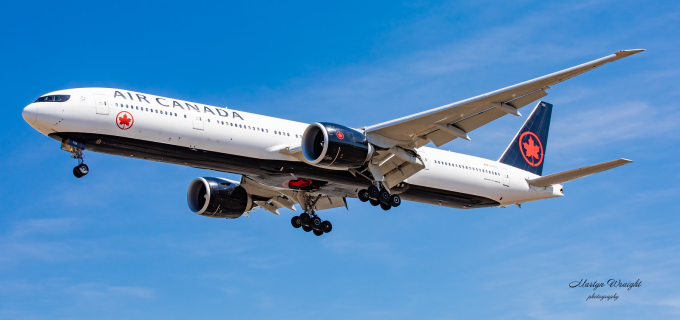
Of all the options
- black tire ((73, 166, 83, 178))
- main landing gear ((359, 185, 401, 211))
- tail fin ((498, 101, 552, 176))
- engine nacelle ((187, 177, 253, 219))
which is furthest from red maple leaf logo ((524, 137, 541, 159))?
black tire ((73, 166, 83, 178))

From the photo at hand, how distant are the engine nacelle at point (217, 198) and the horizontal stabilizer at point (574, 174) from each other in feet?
53.5

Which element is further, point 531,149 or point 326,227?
point 531,149

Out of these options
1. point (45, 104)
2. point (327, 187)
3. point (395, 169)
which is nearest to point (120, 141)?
point (45, 104)

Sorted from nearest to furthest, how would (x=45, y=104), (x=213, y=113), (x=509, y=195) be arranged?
(x=45, y=104), (x=213, y=113), (x=509, y=195)

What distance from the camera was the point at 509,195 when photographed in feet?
132

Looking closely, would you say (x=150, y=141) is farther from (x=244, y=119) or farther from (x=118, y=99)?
(x=244, y=119)

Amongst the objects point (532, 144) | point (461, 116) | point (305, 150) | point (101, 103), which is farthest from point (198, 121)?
point (532, 144)

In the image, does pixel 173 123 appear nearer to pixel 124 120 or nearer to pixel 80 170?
pixel 124 120

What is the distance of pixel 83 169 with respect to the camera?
29.6m

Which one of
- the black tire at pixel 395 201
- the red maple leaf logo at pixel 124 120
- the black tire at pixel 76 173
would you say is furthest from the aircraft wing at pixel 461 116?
the black tire at pixel 76 173

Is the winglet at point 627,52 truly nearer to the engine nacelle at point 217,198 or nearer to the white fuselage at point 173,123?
the white fuselage at point 173,123

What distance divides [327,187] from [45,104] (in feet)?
45.1

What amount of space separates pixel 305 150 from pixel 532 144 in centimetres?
→ 1785

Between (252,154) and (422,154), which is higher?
(422,154)
